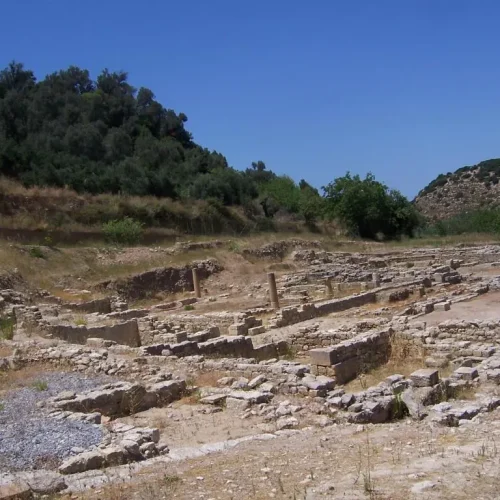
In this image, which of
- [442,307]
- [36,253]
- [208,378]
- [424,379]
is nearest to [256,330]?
[442,307]

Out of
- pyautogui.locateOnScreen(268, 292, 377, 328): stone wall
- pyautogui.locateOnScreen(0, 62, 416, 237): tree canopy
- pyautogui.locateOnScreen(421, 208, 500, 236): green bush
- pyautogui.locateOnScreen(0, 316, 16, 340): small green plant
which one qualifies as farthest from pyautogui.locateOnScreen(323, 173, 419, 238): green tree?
pyautogui.locateOnScreen(0, 316, 16, 340): small green plant

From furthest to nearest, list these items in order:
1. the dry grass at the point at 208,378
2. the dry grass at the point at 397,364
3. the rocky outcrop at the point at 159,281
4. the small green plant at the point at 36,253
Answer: the rocky outcrop at the point at 159,281 → the small green plant at the point at 36,253 → the dry grass at the point at 397,364 → the dry grass at the point at 208,378

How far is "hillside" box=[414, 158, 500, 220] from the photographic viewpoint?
91.5 meters

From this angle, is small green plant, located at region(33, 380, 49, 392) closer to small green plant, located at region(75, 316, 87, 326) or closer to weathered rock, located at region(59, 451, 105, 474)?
weathered rock, located at region(59, 451, 105, 474)

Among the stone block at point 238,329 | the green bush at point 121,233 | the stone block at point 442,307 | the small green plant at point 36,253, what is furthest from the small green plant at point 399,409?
the green bush at point 121,233

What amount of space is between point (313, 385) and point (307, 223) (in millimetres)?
52062

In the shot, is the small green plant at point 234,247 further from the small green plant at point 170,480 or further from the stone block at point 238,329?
the small green plant at point 170,480

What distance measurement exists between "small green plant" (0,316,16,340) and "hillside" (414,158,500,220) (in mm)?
79462

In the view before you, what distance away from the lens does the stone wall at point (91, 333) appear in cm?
1653

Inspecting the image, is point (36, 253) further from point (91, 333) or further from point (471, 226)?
point (471, 226)

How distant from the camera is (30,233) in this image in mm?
36469

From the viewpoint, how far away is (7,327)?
54.8 feet

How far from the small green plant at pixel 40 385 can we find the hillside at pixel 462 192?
84.9m

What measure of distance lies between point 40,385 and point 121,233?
28.3 m
